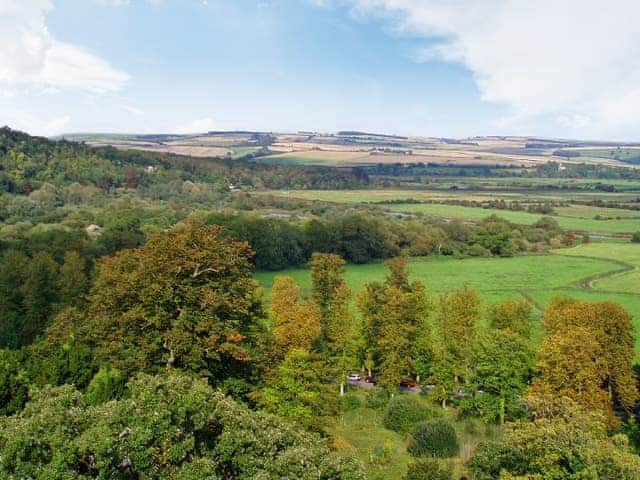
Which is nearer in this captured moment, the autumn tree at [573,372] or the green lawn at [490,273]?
the autumn tree at [573,372]

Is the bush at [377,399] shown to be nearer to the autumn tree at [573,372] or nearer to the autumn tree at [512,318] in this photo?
the autumn tree at [512,318]

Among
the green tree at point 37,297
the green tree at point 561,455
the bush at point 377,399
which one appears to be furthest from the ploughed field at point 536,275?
the green tree at point 561,455

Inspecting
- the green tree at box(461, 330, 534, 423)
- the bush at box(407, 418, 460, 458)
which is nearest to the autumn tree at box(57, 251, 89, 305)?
the bush at box(407, 418, 460, 458)

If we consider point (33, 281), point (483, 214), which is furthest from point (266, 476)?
point (483, 214)

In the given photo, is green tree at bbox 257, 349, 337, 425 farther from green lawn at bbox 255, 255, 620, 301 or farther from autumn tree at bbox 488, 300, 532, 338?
green lawn at bbox 255, 255, 620, 301

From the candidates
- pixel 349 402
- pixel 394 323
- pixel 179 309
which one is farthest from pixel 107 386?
pixel 394 323

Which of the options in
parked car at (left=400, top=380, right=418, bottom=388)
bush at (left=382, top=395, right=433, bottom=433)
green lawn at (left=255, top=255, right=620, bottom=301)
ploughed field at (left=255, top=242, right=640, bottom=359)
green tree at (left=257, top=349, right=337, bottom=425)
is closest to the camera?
green tree at (left=257, top=349, right=337, bottom=425)

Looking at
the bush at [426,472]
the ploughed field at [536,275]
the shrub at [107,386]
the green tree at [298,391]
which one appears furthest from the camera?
the ploughed field at [536,275]
